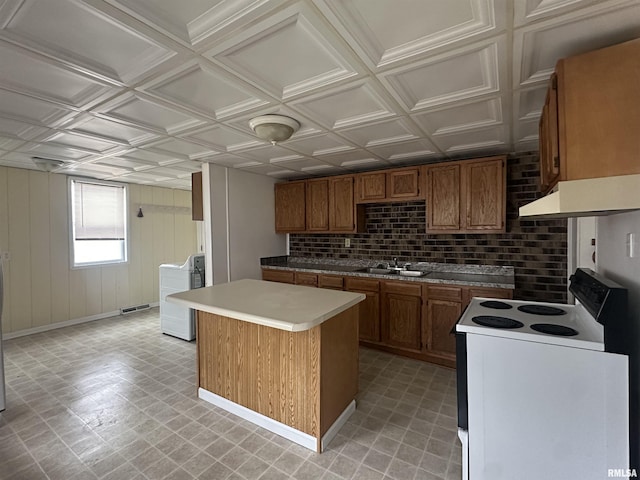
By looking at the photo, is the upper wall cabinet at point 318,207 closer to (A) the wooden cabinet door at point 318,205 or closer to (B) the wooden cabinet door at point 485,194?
(A) the wooden cabinet door at point 318,205

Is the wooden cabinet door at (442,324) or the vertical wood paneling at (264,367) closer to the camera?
the vertical wood paneling at (264,367)

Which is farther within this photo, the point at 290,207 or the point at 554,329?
the point at 290,207

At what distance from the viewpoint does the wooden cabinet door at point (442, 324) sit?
3.02m

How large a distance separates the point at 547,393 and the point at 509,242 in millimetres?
2333

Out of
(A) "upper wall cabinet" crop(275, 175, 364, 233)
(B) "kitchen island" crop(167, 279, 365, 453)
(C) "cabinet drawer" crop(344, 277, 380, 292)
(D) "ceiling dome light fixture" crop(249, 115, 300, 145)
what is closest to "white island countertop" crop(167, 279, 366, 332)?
(B) "kitchen island" crop(167, 279, 365, 453)

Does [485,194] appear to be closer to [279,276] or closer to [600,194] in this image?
[600,194]

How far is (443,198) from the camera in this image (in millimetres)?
3311

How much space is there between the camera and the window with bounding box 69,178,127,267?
4523 mm

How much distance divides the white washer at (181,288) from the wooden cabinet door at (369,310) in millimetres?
2121

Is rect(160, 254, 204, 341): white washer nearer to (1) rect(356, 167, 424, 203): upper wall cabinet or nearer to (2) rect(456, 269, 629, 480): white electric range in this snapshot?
(1) rect(356, 167, 424, 203): upper wall cabinet

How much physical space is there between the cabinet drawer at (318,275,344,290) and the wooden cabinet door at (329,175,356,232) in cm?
69

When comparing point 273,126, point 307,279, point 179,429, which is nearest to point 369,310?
point 307,279

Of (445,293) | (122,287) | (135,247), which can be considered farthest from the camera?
(135,247)

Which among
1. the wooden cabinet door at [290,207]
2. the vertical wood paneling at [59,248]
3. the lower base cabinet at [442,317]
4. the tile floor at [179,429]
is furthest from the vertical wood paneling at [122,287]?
the lower base cabinet at [442,317]
